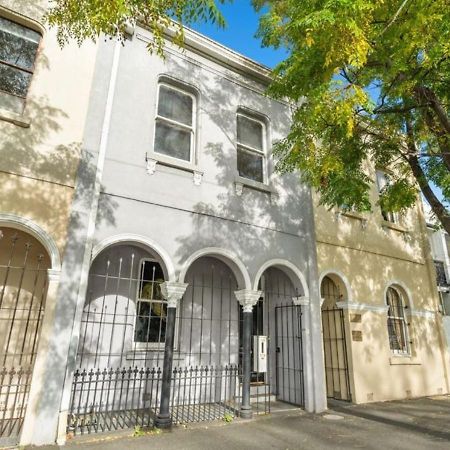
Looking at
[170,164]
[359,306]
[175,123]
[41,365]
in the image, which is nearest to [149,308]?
[41,365]

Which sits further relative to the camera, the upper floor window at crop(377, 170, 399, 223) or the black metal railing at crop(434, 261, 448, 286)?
the black metal railing at crop(434, 261, 448, 286)

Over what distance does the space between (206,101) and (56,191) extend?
4.39 metres

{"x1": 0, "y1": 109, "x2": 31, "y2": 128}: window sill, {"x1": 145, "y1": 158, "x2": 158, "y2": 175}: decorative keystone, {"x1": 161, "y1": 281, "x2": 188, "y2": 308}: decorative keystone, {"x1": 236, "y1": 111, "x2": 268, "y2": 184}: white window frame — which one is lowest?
{"x1": 161, "y1": 281, "x2": 188, "y2": 308}: decorative keystone

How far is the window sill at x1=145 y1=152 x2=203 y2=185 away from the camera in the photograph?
743cm

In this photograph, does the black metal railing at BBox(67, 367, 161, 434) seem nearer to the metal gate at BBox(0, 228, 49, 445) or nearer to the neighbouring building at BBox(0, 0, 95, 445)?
the neighbouring building at BBox(0, 0, 95, 445)

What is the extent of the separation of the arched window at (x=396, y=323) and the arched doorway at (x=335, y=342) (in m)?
1.91

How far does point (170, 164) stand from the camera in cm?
767

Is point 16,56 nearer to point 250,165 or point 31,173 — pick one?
point 31,173

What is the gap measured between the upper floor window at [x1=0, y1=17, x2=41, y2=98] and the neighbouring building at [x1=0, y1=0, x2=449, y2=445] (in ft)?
0.12

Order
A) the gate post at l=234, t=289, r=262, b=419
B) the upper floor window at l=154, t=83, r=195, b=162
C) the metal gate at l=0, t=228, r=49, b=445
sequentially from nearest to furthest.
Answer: the metal gate at l=0, t=228, r=49, b=445
the gate post at l=234, t=289, r=262, b=419
the upper floor window at l=154, t=83, r=195, b=162

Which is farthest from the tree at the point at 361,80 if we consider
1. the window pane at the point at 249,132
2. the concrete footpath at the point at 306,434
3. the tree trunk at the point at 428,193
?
the concrete footpath at the point at 306,434

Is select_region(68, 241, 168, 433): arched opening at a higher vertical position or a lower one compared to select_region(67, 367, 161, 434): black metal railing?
higher

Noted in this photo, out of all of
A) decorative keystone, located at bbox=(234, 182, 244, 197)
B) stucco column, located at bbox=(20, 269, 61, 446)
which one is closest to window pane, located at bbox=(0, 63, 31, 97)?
stucco column, located at bbox=(20, 269, 61, 446)

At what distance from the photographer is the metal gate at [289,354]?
28.3 ft
